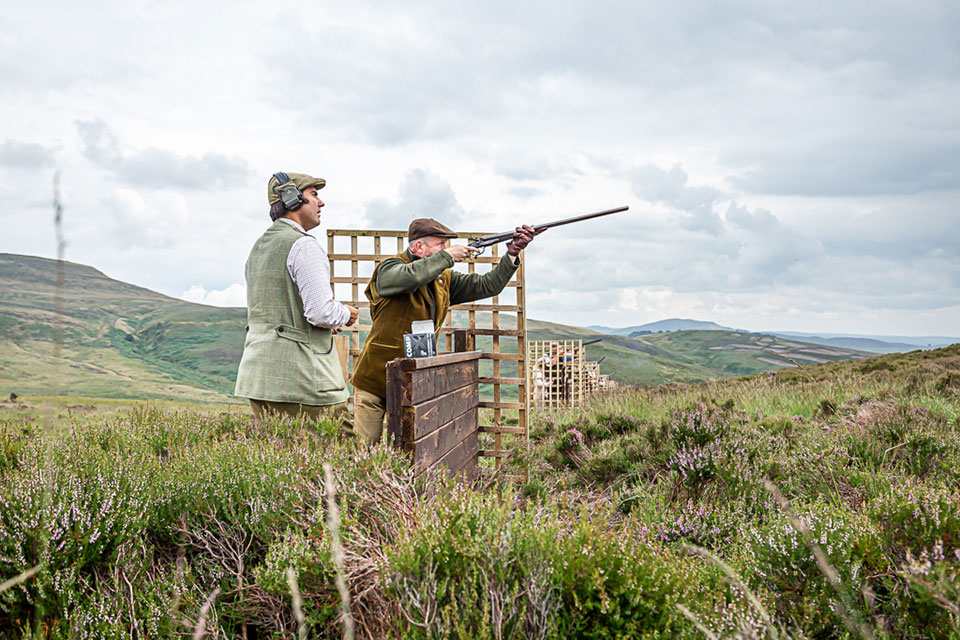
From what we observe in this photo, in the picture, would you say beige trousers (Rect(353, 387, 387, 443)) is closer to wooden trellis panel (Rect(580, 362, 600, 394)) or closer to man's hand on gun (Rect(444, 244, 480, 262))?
man's hand on gun (Rect(444, 244, 480, 262))

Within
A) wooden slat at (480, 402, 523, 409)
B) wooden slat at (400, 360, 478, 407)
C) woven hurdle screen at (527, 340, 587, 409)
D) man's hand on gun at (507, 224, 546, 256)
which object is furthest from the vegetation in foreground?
woven hurdle screen at (527, 340, 587, 409)

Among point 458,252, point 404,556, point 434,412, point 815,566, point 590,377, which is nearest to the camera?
point 404,556

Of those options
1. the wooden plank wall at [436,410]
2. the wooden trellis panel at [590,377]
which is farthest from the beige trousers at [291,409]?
the wooden trellis panel at [590,377]

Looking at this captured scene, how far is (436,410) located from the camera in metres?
3.55

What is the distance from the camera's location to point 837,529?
2201 mm

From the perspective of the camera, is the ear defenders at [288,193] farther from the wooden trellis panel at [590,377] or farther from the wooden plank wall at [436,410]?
the wooden trellis panel at [590,377]

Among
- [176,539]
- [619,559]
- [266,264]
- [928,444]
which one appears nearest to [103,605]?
[176,539]

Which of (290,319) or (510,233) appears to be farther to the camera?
(510,233)

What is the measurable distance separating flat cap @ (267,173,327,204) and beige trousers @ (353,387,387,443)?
1.37 metres

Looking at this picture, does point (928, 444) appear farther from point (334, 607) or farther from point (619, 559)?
point (334, 607)

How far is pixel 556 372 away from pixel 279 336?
593 inches

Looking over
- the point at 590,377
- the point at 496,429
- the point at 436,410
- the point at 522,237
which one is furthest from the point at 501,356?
the point at 590,377

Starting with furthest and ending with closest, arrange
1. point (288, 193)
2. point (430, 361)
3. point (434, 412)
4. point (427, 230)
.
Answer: point (427, 230) < point (288, 193) < point (434, 412) < point (430, 361)

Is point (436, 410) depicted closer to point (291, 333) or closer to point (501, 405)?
point (291, 333)
